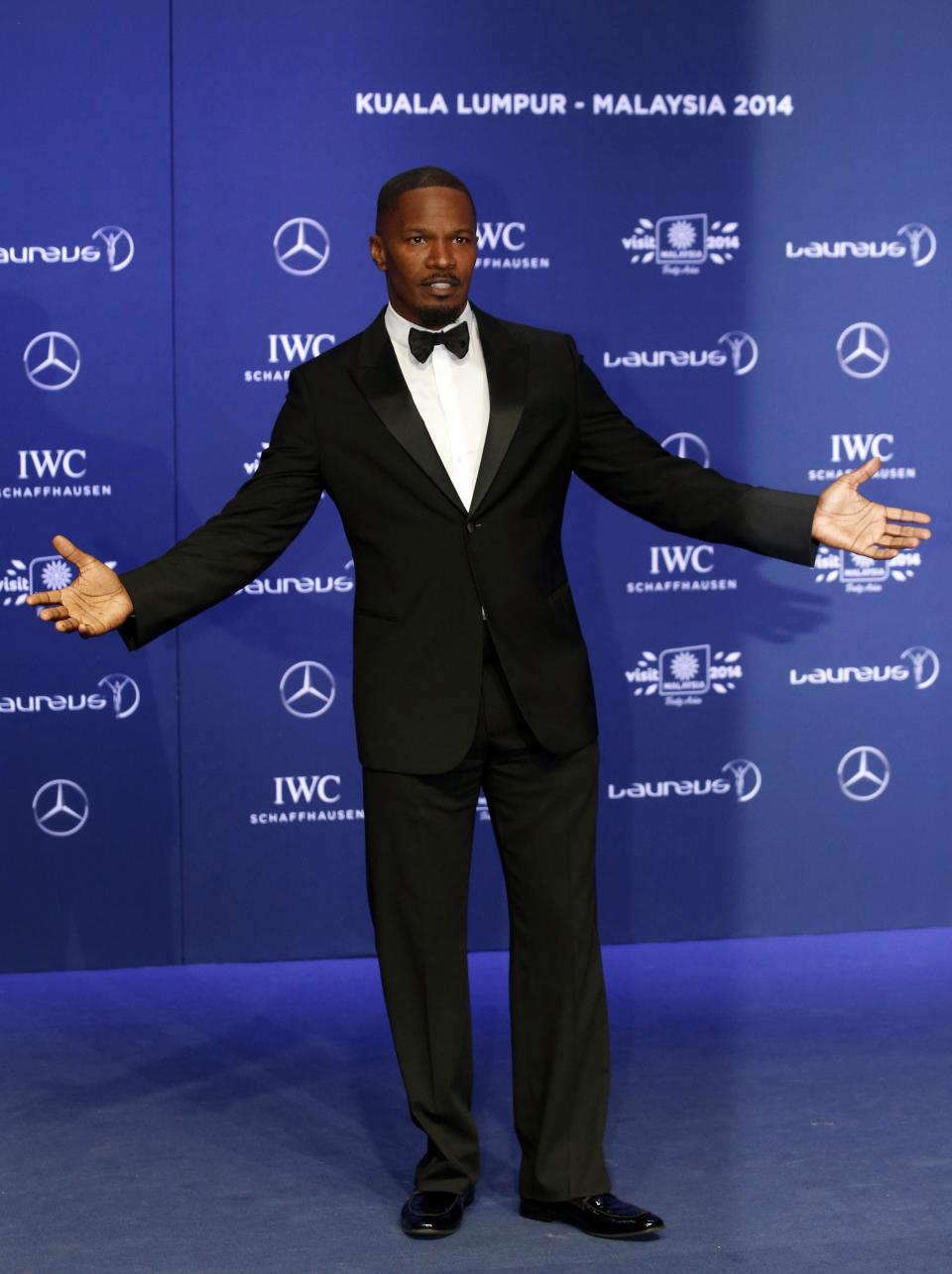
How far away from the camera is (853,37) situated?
4922mm

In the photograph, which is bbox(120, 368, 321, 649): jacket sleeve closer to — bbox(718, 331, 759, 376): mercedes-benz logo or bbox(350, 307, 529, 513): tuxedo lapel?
bbox(350, 307, 529, 513): tuxedo lapel

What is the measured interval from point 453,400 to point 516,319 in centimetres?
185

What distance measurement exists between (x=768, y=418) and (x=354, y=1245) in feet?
9.17

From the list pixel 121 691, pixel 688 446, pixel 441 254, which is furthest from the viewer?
pixel 688 446

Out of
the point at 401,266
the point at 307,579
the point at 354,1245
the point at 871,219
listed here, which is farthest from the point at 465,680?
the point at 871,219

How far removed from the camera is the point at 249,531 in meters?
3.16

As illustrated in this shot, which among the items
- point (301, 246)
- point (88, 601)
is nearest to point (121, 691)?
point (301, 246)

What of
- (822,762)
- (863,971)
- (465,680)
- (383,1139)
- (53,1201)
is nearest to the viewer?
(465,680)

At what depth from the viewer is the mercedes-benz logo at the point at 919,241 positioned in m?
5.00

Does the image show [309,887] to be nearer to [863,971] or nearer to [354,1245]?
[863,971]

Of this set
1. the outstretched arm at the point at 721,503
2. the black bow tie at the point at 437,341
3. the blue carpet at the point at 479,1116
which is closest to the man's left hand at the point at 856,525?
the outstretched arm at the point at 721,503

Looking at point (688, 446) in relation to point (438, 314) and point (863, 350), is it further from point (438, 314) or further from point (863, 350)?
point (438, 314)

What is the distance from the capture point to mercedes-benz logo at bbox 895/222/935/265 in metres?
5.00

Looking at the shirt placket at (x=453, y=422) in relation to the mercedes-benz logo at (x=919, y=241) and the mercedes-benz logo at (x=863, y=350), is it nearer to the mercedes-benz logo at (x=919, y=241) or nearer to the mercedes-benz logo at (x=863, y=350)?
the mercedes-benz logo at (x=863, y=350)
